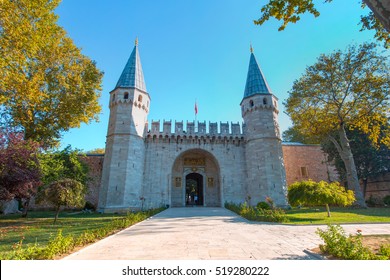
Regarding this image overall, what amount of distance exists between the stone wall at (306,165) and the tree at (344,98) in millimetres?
5852

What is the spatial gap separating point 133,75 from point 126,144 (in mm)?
7667

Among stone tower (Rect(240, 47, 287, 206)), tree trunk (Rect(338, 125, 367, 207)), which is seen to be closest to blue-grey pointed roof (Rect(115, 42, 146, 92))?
stone tower (Rect(240, 47, 287, 206))

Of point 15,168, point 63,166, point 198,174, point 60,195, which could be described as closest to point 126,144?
point 63,166

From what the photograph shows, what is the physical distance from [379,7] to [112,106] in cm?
2079

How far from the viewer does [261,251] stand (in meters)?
4.74

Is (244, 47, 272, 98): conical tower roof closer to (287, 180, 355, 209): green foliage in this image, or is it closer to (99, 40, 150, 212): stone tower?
(99, 40, 150, 212): stone tower

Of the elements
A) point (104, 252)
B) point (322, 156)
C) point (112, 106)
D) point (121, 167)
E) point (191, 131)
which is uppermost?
point (112, 106)

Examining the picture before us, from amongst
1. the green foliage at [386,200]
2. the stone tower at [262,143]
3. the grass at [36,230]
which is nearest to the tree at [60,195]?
the grass at [36,230]

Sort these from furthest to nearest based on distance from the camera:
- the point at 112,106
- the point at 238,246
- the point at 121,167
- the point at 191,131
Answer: the point at 191,131 < the point at 112,106 < the point at 121,167 < the point at 238,246

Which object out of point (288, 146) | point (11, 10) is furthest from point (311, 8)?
point (288, 146)

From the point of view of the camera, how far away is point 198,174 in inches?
990

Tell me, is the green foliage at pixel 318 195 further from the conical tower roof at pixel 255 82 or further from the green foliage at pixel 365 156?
the conical tower roof at pixel 255 82

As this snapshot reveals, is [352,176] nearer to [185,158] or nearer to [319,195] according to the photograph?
[319,195]
